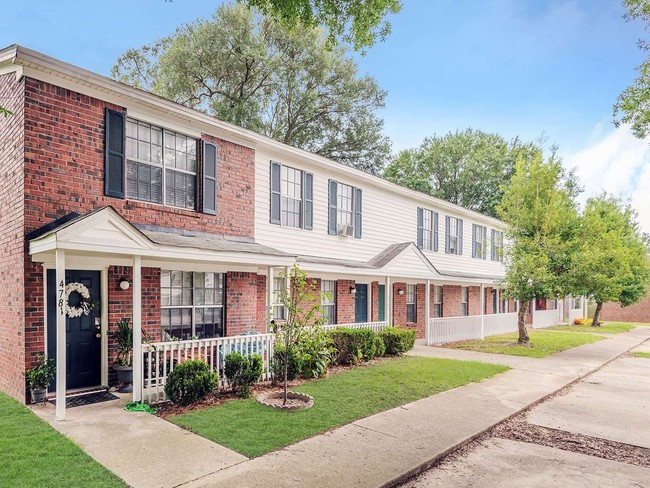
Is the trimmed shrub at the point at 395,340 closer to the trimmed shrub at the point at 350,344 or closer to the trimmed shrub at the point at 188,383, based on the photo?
the trimmed shrub at the point at 350,344

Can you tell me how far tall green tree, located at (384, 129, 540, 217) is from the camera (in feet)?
119

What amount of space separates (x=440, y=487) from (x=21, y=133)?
8.03 meters

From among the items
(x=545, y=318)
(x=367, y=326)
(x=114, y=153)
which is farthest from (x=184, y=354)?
(x=545, y=318)

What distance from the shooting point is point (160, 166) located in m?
9.07

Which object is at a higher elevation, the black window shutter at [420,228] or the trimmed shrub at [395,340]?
the black window shutter at [420,228]

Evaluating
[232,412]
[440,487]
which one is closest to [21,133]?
[232,412]

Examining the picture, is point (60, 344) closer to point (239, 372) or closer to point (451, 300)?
point (239, 372)

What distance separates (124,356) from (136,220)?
2.57 meters

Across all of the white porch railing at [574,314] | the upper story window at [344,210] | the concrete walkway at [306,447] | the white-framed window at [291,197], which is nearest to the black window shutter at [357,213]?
the upper story window at [344,210]

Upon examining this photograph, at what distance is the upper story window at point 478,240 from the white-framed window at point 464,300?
1723 mm

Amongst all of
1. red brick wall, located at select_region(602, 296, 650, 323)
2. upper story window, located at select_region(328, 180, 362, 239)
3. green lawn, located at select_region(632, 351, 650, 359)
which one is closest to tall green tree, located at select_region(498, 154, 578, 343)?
green lawn, located at select_region(632, 351, 650, 359)

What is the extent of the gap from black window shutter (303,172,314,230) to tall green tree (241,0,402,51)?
637cm

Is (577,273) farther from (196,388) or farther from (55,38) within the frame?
(55,38)

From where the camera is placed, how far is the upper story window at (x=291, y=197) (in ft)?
38.0
